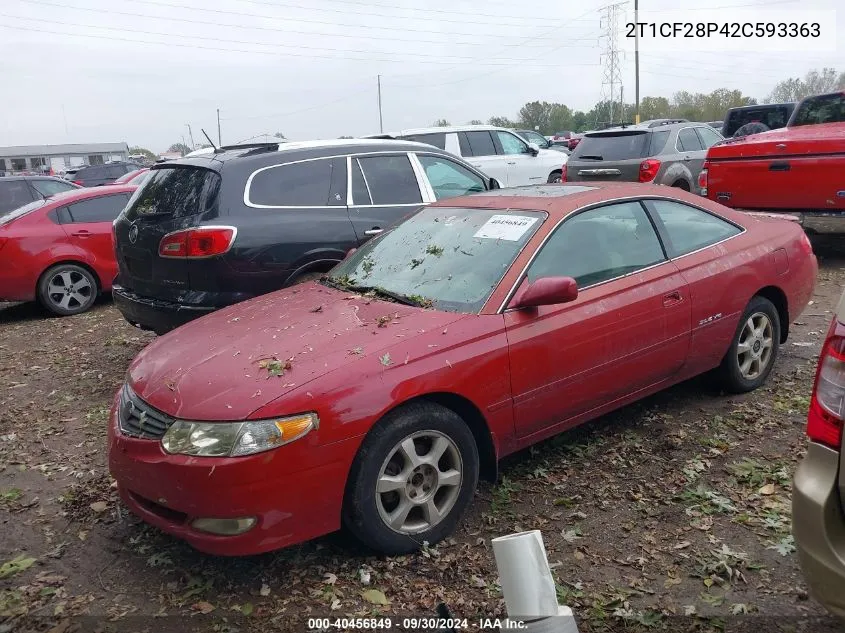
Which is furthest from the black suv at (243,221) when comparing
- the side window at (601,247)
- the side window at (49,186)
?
the side window at (49,186)

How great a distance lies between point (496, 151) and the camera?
1384 cm

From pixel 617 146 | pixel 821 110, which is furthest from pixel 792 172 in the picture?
pixel 617 146

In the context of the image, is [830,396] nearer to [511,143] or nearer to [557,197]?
[557,197]

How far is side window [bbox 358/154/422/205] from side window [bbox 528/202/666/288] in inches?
102

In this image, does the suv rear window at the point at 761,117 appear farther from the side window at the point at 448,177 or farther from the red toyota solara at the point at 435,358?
the red toyota solara at the point at 435,358

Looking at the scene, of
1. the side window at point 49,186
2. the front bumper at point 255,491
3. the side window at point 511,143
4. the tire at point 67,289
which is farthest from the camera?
the side window at point 511,143

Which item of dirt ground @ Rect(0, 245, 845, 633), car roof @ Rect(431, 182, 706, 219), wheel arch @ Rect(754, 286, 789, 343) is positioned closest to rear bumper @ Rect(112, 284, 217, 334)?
dirt ground @ Rect(0, 245, 845, 633)

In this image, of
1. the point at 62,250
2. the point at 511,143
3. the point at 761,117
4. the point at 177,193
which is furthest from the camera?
the point at 761,117

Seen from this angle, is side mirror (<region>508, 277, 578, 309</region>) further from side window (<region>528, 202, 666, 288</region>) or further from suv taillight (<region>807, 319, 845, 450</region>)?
suv taillight (<region>807, 319, 845, 450</region>)

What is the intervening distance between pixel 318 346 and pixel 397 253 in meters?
1.23

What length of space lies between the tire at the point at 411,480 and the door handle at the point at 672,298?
5.07 feet

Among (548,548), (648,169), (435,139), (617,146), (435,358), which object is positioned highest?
(435,139)

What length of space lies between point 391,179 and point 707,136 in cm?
849

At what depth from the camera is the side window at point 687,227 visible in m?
4.56
